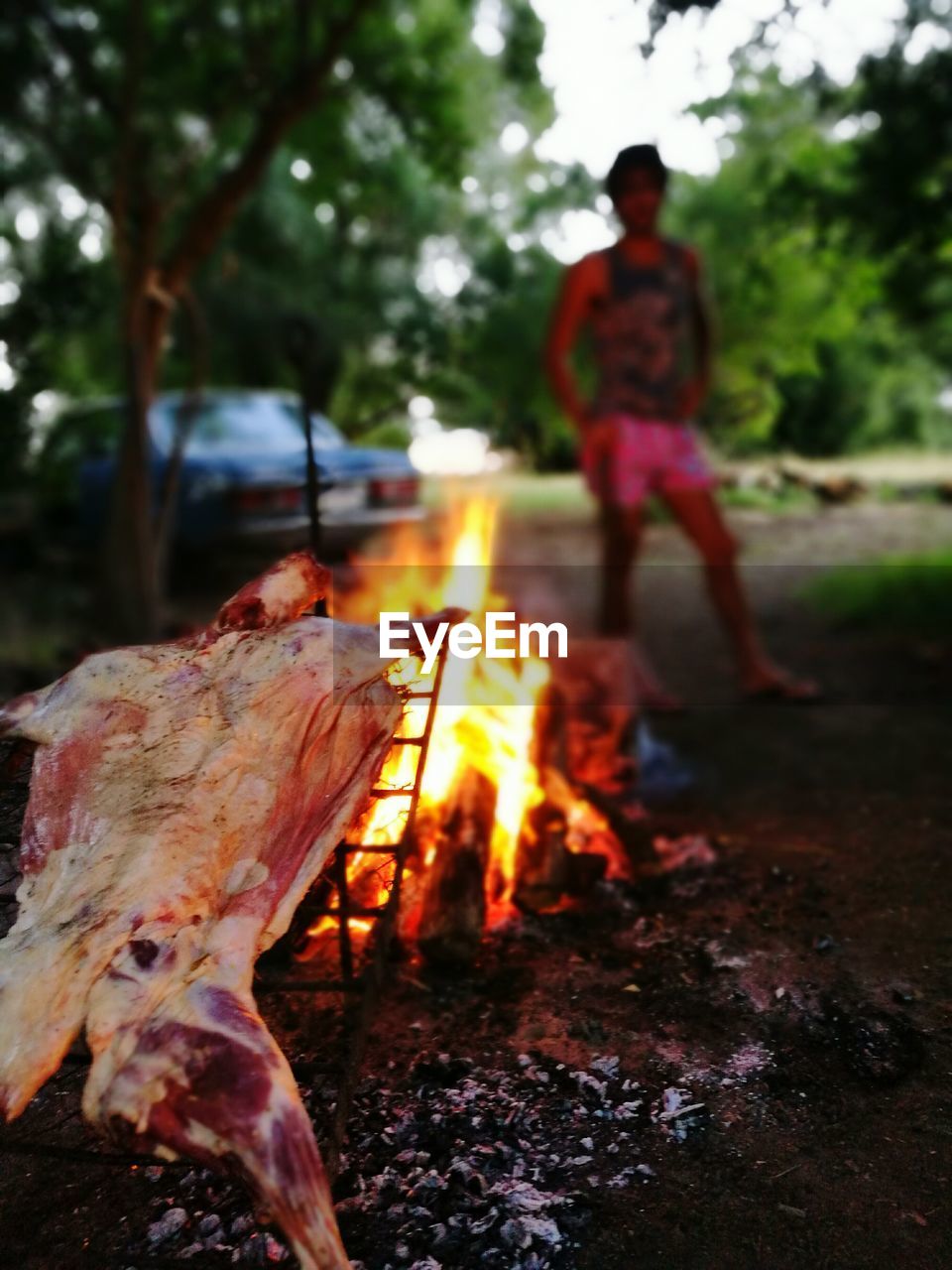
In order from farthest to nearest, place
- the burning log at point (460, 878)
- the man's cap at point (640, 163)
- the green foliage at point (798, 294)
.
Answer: the green foliage at point (798, 294) → the man's cap at point (640, 163) → the burning log at point (460, 878)

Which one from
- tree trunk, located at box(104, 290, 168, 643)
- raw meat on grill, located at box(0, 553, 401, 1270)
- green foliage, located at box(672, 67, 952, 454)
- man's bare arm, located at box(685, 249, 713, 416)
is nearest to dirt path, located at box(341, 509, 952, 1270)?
raw meat on grill, located at box(0, 553, 401, 1270)

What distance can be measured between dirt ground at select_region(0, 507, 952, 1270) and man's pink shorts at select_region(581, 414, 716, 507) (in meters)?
2.10

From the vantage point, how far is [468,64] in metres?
Result: 9.51

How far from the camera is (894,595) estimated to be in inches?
303

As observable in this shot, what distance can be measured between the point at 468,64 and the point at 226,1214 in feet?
33.4

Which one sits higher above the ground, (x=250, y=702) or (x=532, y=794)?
(x=250, y=702)

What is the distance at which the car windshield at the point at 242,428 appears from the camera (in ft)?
27.9

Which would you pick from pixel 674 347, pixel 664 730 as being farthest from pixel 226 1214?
pixel 674 347

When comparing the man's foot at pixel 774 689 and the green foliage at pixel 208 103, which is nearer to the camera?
the man's foot at pixel 774 689

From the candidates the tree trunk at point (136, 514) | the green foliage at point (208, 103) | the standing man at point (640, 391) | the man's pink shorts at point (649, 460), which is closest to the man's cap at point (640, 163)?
the standing man at point (640, 391)

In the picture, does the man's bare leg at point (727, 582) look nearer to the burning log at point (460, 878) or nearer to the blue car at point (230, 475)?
the burning log at point (460, 878)

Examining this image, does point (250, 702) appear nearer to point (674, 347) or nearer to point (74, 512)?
point (674, 347)

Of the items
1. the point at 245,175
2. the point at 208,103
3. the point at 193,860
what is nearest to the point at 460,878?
the point at 193,860

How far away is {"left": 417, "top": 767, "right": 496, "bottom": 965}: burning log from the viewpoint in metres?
2.61
